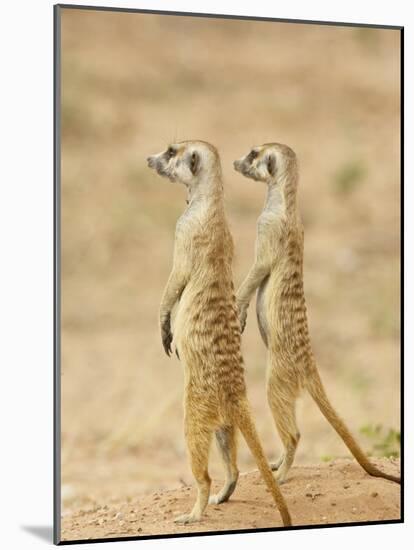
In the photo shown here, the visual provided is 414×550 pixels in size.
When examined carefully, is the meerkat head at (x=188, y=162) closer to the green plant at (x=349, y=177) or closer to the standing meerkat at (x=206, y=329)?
the standing meerkat at (x=206, y=329)

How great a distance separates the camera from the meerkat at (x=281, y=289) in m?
5.65

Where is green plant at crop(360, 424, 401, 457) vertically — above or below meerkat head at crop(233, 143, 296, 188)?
below

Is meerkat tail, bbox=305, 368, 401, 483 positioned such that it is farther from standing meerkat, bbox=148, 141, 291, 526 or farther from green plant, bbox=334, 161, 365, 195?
green plant, bbox=334, 161, 365, 195

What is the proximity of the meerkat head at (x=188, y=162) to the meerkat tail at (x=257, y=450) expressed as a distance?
1.05 m

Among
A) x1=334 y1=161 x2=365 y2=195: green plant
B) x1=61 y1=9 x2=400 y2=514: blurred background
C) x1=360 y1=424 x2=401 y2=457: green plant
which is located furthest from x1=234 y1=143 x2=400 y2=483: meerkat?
x1=334 y1=161 x2=365 y2=195: green plant

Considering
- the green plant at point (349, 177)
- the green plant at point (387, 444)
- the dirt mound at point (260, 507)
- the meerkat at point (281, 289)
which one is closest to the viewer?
the dirt mound at point (260, 507)

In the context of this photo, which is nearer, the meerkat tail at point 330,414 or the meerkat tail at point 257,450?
the meerkat tail at point 257,450

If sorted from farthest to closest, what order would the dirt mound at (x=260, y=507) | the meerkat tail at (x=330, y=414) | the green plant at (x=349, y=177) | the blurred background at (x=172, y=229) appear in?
the green plant at (x=349, y=177) → the blurred background at (x=172, y=229) → the meerkat tail at (x=330, y=414) → the dirt mound at (x=260, y=507)

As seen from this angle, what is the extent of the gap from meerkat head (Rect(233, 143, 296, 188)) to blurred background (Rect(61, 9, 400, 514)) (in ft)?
5.35

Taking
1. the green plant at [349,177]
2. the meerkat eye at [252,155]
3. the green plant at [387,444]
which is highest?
the green plant at [349,177]

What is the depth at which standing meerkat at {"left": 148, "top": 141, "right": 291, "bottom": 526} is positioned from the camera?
5379 mm

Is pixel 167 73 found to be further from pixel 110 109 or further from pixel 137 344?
pixel 137 344

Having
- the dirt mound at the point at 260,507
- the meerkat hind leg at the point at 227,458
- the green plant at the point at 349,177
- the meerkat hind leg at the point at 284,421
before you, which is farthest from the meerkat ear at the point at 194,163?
the green plant at the point at 349,177

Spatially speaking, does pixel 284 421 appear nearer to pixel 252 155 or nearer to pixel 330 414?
pixel 330 414
